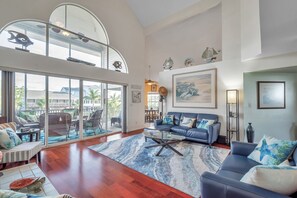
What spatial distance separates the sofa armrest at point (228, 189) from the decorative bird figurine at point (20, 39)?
15.7 ft

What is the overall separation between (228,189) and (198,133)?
3.13 m

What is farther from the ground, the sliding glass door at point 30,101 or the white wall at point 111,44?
the white wall at point 111,44

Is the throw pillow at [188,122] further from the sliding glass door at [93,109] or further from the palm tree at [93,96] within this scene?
the palm tree at [93,96]

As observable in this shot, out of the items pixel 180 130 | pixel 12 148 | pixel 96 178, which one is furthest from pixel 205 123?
pixel 12 148

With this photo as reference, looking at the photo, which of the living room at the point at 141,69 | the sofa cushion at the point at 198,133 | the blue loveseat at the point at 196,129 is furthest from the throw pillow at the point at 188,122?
the living room at the point at 141,69

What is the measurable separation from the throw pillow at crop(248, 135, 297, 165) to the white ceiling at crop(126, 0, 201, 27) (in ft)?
17.0

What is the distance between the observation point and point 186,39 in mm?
6715

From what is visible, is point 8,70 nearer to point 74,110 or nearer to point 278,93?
point 74,110

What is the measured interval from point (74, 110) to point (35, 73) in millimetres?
1472

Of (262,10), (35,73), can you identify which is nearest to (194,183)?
(262,10)

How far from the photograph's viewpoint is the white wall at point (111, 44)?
3404 mm

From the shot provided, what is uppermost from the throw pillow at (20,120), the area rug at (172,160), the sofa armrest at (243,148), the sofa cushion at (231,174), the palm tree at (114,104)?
the palm tree at (114,104)

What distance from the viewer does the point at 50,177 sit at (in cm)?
247

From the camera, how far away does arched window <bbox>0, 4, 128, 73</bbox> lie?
3.63 m
